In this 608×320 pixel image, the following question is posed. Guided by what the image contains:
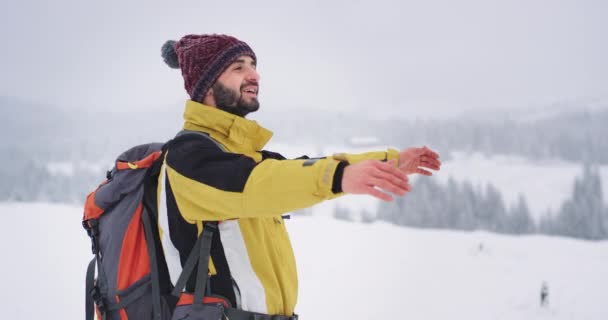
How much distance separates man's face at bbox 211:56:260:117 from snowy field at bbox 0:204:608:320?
6.12 metres

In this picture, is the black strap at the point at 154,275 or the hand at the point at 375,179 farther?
the black strap at the point at 154,275

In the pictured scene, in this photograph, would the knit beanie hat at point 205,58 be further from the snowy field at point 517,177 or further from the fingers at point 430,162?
the snowy field at point 517,177

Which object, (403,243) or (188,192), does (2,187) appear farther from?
(188,192)

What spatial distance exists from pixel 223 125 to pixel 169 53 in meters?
0.75

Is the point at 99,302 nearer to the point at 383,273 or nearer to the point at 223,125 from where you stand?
the point at 223,125

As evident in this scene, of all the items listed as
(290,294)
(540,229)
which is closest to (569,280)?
(290,294)

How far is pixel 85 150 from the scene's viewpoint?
4847 cm

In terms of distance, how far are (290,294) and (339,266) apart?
9332 mm

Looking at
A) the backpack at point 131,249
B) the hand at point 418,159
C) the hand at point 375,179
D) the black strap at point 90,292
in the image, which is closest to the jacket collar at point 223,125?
the backpack at point 131,249

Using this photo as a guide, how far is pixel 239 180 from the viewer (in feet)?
4.81

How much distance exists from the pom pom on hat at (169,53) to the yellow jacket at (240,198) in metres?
0.57

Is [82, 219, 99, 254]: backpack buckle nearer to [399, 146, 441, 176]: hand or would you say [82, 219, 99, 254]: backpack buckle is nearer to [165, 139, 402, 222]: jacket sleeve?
[165, 139, 402, 222]: jacket sleeve

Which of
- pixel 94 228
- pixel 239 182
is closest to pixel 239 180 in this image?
pixel 239 182

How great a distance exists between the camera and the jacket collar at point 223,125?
1907 mm
